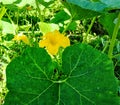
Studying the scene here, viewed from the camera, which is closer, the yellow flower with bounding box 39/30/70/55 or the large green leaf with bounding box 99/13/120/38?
the yellow flower with bounding box 39/30/70/55

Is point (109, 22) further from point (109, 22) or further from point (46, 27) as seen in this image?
point (46, 27)

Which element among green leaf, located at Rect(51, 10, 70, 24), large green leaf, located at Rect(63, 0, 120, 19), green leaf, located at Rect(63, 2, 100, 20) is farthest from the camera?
green leaf, located at Rect(51, 10, 70, 24)

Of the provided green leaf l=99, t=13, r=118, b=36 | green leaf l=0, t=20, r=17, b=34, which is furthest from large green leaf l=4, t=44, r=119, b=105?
green leaf l=0, t=20, r=17, b=34

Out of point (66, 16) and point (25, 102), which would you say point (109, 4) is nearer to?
point (25, 102)

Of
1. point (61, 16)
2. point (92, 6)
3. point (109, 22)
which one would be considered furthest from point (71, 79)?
point (61, 16)

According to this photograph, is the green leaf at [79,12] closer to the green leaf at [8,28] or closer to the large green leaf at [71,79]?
the large green leaf at [71,79]

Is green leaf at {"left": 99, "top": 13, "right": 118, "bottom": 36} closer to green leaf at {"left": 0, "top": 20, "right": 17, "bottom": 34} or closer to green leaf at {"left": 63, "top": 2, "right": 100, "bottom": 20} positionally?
green leaf at {"left": 63, "top": 2, "right": 100, "bottom": 20}

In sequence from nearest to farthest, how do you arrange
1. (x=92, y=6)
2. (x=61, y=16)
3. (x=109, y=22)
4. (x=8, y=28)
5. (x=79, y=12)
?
1. (x=92, y=6)
2. (x=79, y=12)
3. (x=109, y=22)
4. (x=61, y=16)
5. (x=8, y=28)

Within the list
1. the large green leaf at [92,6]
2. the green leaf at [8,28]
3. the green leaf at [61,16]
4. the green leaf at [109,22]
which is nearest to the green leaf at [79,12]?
the large green leaf at [92,6]

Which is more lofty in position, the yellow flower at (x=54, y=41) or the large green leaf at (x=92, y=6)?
the large green leaf at (x=92, y=6)
